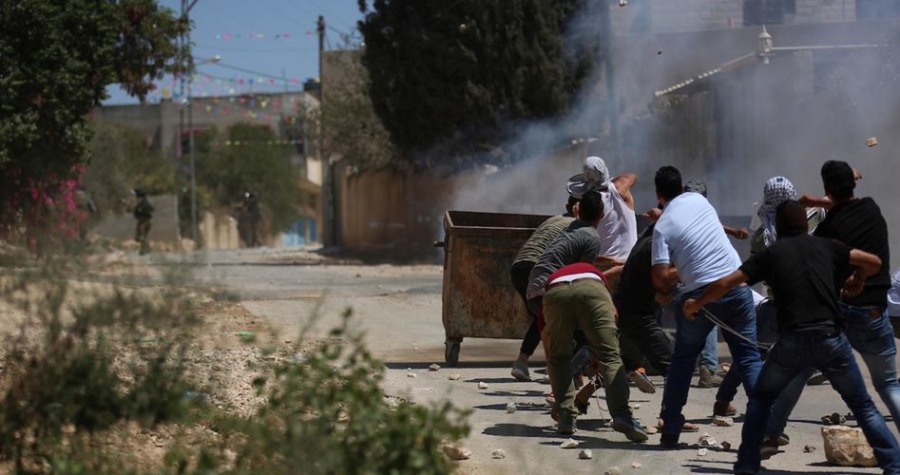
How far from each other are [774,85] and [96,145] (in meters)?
35.1

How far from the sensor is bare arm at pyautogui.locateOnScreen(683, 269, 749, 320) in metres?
5.69

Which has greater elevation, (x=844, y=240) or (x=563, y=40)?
(x=563, y=40)

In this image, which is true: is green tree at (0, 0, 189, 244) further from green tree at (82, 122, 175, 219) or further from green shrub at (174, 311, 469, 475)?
green tree at (82, 122, 175, 219)

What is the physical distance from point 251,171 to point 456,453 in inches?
2217

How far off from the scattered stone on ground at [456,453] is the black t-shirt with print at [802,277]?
5.18 feet

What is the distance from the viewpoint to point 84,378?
4445mm

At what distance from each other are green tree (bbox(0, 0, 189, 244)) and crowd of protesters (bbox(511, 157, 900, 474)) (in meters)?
12.5

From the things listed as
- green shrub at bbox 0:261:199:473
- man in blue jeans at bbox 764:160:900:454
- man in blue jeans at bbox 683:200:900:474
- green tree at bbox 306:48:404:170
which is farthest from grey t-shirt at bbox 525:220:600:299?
green tree at bbox 306:48:404:170

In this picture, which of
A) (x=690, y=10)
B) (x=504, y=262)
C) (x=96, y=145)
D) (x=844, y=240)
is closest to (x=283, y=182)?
(x=96, y=145)

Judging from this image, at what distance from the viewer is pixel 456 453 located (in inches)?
243

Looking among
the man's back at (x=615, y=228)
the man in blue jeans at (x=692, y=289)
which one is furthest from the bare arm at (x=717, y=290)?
the man's back at (x=615, y=228)

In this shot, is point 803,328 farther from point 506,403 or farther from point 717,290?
point 506,403

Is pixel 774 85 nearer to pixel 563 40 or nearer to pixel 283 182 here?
pixel 563 40

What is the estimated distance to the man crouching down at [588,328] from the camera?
677 centimetres
